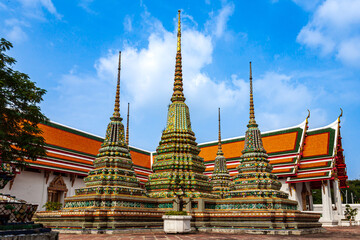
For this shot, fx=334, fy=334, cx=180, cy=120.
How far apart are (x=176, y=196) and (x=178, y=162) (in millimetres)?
2138

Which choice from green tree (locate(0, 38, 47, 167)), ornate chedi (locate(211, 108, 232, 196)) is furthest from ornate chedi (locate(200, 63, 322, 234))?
green tree (locate(0, 38, 47, 167))

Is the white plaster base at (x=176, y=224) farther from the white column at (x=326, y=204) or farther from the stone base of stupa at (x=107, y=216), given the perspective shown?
the white column at (x=326, y=204)

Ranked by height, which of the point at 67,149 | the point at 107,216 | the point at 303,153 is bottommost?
the point at 107,216

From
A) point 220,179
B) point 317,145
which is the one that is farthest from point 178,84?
point 317,145

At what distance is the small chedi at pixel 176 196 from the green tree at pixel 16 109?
6.74 meters

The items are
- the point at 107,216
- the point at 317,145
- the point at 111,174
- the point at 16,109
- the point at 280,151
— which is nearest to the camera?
the point at 16,109

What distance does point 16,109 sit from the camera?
311 inches

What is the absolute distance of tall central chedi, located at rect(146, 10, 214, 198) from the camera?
1744 centimetres

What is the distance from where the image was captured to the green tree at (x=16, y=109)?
24.7 feet

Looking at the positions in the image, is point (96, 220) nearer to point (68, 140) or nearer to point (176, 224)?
point (176, 224)

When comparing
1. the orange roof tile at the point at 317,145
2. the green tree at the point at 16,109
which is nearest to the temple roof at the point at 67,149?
the orange roof tile at the point at 317,145

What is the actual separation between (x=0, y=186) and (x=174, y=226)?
25.0 ft

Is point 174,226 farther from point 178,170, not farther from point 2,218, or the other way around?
point 2,218

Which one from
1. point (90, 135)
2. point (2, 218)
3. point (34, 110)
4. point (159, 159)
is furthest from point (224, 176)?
point (2, 218)
